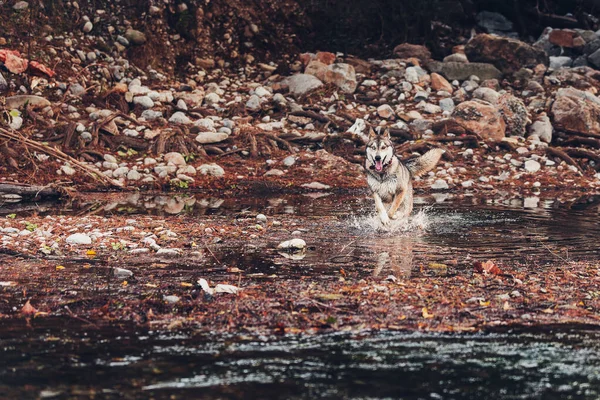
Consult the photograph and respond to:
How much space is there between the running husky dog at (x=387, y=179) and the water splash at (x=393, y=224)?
11 centimetres

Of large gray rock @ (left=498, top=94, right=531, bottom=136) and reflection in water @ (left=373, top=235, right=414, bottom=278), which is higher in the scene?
large gray rock @ (left=498, top=94, right=531, bottom=136)

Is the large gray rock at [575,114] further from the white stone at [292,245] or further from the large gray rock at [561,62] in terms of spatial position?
the white stone at [292,245]

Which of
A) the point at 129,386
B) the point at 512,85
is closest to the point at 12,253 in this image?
the point at 129,386

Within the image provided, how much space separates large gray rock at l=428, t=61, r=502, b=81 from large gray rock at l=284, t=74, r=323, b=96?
3.70m

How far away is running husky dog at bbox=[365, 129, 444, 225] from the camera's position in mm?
11469

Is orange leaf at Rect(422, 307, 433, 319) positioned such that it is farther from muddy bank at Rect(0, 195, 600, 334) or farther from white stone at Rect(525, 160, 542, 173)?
white stone at Rect(525, 160, 542, 173)

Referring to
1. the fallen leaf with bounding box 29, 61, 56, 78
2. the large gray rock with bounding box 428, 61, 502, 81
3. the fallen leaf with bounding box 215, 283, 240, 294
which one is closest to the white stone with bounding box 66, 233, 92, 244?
the fallen leaf with bounding box 215, 283, 240, 294

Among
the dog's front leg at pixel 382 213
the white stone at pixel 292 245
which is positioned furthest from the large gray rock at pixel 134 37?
the white stone at pixel 292 245

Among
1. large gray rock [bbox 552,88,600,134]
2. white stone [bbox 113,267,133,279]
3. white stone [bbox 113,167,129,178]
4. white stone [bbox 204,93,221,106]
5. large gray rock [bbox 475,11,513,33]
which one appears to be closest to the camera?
white stone [bbox 113,267,133,279]

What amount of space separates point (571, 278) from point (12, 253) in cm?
555

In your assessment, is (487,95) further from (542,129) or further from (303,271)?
(303,271)

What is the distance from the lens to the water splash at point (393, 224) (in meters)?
11.1

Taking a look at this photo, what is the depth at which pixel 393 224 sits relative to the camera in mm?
11516

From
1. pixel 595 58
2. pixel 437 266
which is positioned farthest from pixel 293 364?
pixel 595 58
